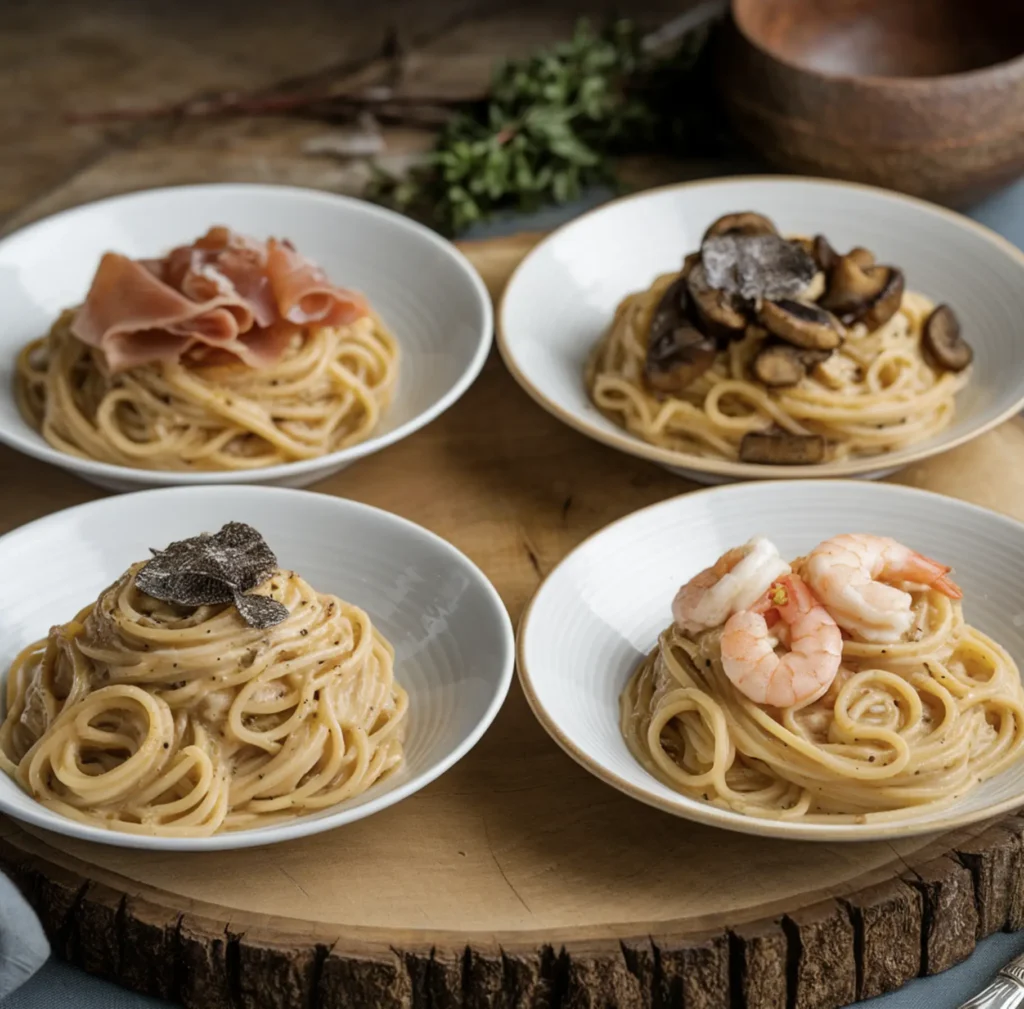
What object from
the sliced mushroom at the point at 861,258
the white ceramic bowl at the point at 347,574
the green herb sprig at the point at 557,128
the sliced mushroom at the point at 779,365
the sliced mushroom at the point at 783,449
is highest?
the sliced mushroom at the point at 861,258

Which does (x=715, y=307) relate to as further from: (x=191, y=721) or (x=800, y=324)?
(x=191, y=721)

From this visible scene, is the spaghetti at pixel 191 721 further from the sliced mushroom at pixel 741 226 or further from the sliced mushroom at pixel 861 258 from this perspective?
the sliced mushroom at pixel 861 258

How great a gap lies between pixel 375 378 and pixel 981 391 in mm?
2364

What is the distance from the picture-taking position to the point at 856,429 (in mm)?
5898

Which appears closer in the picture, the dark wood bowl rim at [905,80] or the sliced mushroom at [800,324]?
the sliced mushroom at [800,324]

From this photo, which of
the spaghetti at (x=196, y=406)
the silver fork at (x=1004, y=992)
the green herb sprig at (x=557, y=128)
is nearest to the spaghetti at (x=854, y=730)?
the silver fork at (x=1004, y=992)

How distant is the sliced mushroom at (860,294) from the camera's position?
5.89 meters

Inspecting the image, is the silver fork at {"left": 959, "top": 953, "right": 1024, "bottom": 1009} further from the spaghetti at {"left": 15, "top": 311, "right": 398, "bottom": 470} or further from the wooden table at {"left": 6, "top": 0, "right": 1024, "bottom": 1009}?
the spaghetti at {"left": 15, "top": 311, "right": 398, "bottom": 470}

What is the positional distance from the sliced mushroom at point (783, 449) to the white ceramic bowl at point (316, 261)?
3.47 ft

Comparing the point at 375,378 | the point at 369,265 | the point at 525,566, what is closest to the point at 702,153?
the point at 369,265

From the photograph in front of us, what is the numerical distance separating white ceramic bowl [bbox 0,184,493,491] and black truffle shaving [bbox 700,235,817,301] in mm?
941

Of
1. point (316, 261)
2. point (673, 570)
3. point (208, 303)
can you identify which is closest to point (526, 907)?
point (673, 570)

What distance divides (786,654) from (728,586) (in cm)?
24

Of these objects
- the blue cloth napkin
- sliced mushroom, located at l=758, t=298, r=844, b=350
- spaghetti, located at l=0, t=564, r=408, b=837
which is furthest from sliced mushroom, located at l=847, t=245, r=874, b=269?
the blue cloth napkin
